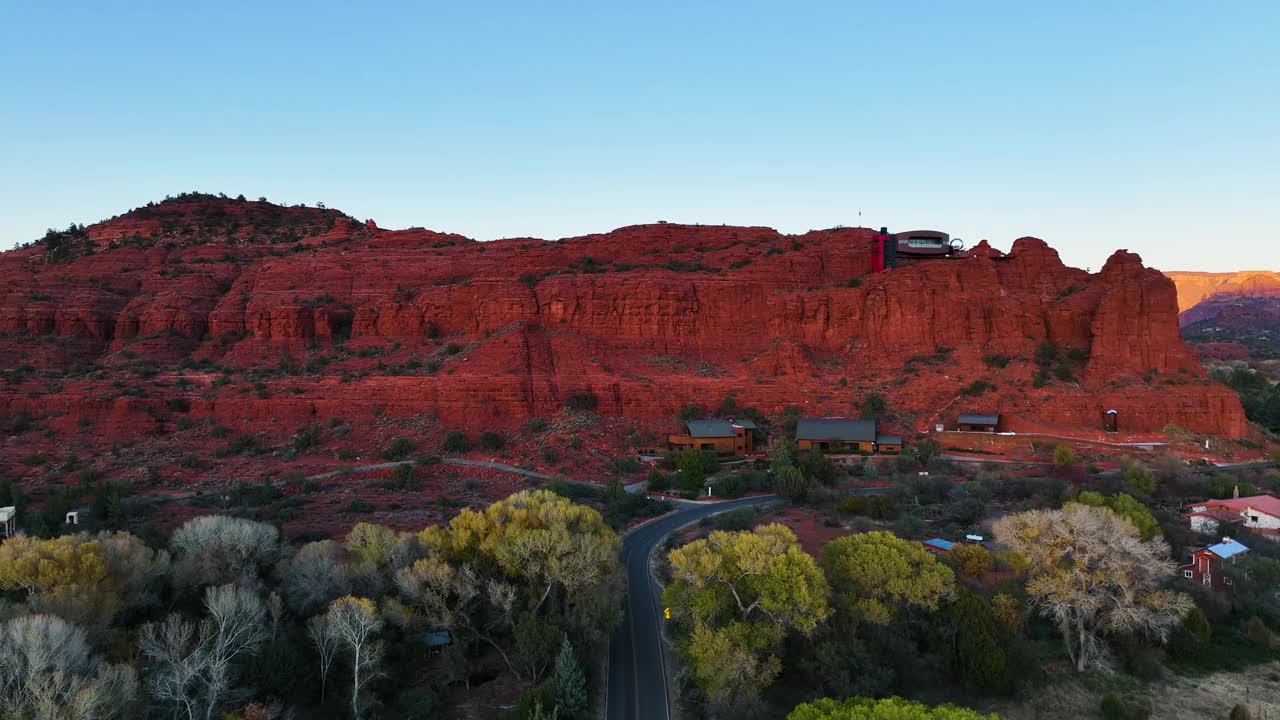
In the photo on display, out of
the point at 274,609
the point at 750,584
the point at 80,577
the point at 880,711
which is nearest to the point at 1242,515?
the point at 750,584

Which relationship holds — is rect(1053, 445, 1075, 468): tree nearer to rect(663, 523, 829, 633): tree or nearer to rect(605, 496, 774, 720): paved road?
rect(605, 496, 774, 720): paved road

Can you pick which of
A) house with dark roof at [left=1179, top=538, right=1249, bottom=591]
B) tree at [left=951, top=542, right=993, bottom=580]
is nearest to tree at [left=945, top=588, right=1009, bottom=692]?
tree at [left=951, top=542, right=993, bottom=580]

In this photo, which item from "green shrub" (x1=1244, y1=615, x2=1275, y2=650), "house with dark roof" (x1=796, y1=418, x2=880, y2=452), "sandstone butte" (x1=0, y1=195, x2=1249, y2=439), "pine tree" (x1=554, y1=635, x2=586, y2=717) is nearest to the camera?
"pine tree" (x1=554, y1=635, x2=586, y2=717)

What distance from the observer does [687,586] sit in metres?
18.7

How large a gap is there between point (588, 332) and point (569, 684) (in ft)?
129

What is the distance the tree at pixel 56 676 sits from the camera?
1181 cm

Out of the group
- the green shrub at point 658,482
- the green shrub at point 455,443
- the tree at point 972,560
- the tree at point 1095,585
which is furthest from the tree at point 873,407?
the green shrub at point 455,443

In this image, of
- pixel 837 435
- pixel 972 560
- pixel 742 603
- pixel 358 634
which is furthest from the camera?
pixel 837 435

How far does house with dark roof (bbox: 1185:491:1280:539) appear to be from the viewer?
92.5ft

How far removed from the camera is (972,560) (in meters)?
22.8

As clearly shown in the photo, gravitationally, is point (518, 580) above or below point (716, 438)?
above

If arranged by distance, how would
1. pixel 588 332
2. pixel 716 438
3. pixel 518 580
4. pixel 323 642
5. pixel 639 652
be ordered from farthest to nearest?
pixel 588 332
pixel 716 438
pixel 518 580
pixel 639 652
pixel 323 642

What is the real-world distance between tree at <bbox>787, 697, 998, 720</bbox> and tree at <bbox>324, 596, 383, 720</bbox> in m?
9.79

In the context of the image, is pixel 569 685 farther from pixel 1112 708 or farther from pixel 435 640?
pixel 1112 708
